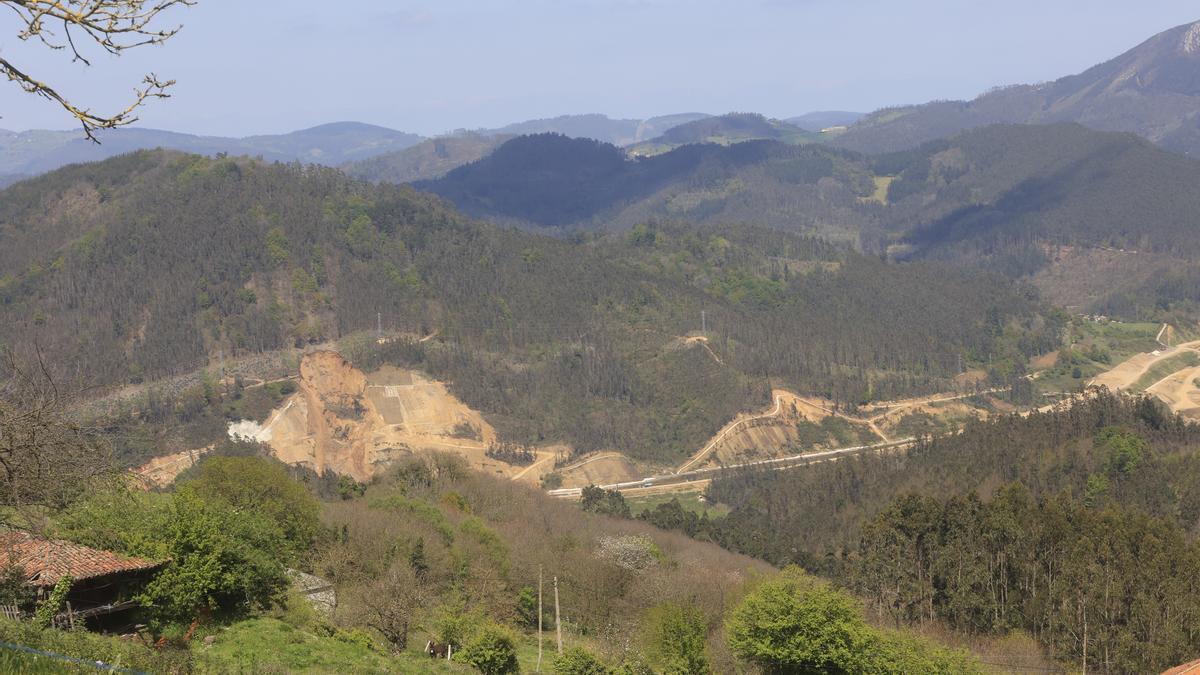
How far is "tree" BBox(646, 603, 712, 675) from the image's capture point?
3772 cm

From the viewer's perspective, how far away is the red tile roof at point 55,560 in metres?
24.3

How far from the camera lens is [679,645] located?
1505 inches

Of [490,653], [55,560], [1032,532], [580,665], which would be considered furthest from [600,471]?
[55,560]

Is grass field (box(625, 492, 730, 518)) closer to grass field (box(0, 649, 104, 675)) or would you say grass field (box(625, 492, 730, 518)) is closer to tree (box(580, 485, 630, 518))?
tree (box(580, 485, 630, 518))

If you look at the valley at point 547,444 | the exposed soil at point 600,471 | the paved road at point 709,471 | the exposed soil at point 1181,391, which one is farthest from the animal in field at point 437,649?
the exposed soil at point 1181,391

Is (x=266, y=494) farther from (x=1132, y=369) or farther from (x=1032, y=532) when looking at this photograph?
(x=1132, y=369)

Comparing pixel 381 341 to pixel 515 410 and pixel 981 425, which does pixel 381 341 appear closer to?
pixel 515 410

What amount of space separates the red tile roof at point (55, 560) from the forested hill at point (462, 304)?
7665 centimetres

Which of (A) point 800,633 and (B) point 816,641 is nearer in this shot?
(B) point 816,641

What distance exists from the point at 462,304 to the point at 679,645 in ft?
299

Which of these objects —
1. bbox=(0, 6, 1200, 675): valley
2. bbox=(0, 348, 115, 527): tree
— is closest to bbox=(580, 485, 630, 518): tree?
bbox=(0, 6, 1200, 675): valley

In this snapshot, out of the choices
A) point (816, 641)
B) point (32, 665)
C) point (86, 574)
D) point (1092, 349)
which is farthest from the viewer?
point (1092, 349)

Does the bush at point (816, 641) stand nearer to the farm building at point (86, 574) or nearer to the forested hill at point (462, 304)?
the farm building at point (86, 574)

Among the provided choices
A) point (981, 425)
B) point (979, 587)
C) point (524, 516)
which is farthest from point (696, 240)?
point (979, 587)
